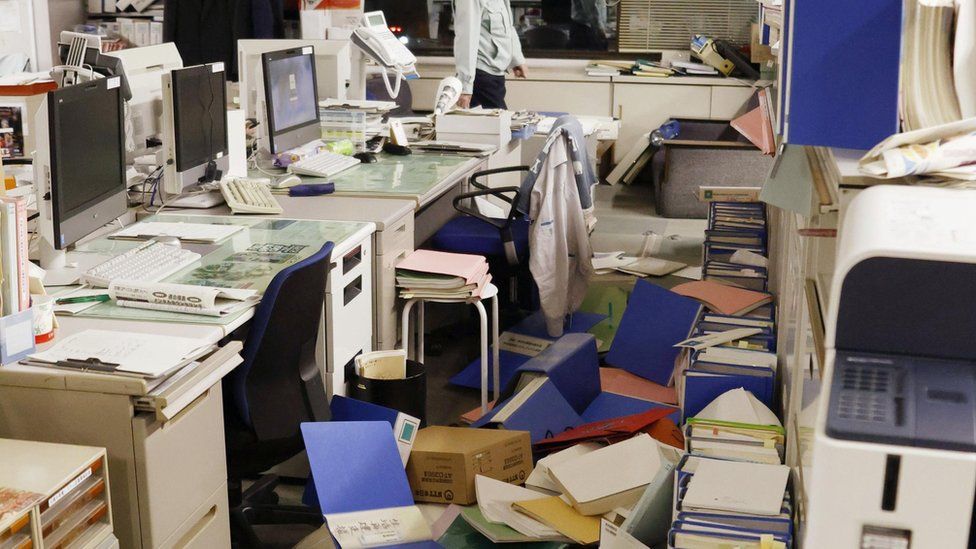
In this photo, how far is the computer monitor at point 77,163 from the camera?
2674 mm

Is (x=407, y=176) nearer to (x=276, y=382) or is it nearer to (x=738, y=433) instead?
(x=276, y=382)

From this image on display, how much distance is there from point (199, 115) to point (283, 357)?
1282 millimetres

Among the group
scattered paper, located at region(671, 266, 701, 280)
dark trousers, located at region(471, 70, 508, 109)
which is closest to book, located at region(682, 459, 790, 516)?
scattered paper, located at region(671, 266, 701, 280)

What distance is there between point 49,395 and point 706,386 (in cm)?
171

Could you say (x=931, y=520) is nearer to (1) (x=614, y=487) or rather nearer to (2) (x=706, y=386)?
(1) (x=614, y=487)

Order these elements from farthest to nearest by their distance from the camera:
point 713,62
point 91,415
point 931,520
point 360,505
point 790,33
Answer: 1. point 713,62
2. point 360,505
3. point 91,415
4. point 790,33
5. point 931,520

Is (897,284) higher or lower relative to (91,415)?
higher

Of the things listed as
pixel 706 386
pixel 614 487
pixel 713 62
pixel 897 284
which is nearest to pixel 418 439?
pixel 614 487

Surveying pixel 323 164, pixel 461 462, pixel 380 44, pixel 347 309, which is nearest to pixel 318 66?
pixel 380 44

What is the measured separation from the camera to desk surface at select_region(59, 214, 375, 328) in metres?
2.55

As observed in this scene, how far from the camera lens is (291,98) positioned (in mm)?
4359

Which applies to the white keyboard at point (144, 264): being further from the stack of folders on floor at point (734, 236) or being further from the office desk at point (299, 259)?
the stack of folders on floor at point (734, 236)

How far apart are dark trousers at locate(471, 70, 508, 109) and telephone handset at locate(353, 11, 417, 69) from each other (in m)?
0.96

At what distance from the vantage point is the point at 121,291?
2627mm
